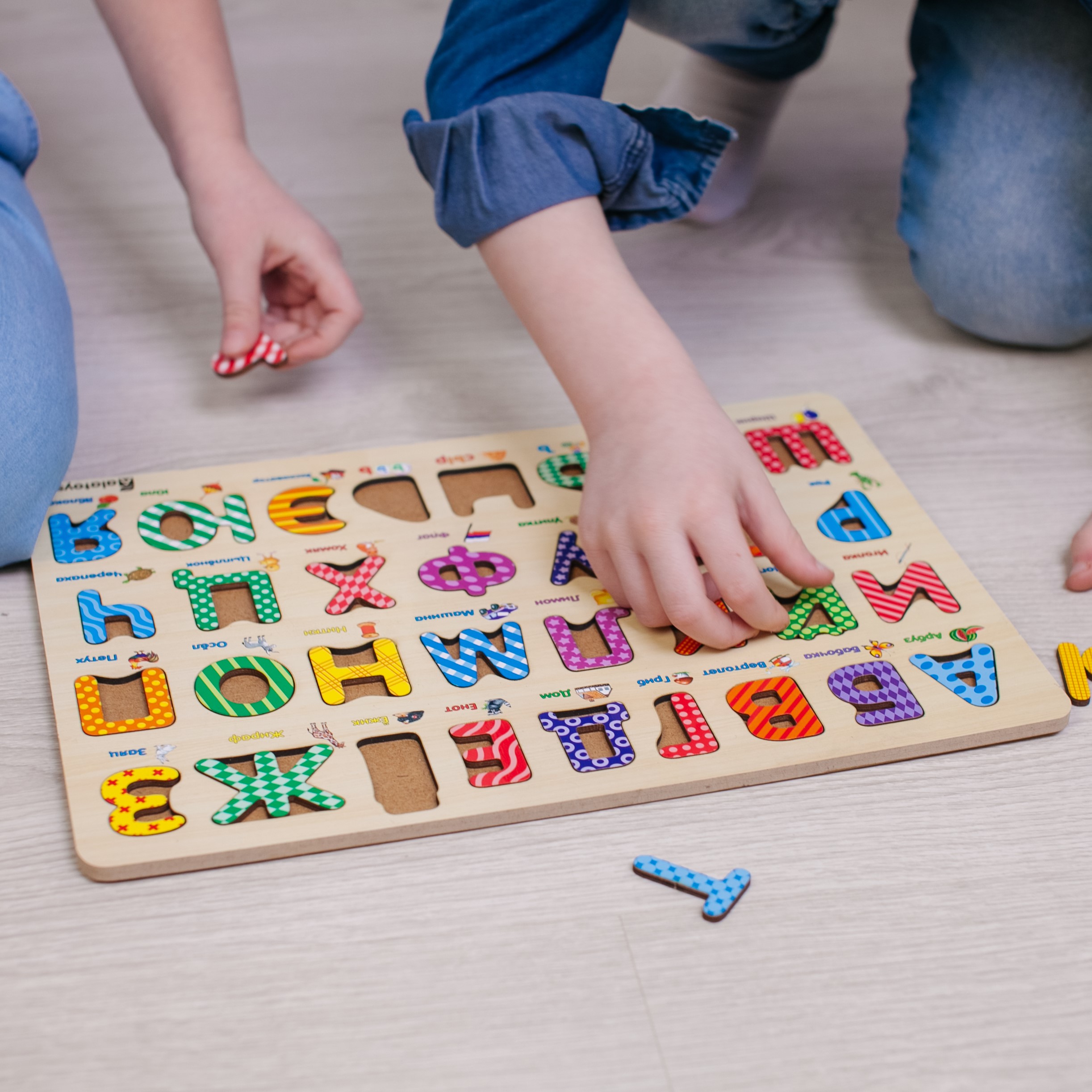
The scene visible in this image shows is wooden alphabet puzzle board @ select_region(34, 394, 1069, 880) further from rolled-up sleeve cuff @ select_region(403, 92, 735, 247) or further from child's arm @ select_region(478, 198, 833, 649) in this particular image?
rolled-up sleeve cuff @ select_region(403, 92, 735, 247)

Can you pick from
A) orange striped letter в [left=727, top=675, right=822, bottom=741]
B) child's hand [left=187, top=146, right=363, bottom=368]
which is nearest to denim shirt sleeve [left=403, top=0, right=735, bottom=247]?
child's hand [left=187, top=146, right=363, bottom=368]

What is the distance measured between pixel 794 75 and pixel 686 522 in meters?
0.68

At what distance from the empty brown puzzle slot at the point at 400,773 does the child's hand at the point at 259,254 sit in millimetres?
365

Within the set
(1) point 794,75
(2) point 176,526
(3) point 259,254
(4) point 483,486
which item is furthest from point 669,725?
(1) point 794,75

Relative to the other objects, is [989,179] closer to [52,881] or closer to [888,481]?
[888,481]

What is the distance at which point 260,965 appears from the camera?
54 cm

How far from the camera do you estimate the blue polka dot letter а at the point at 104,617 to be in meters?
0.68

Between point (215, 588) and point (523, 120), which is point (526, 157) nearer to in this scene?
point (523, 120)

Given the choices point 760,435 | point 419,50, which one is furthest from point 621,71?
point 760,435

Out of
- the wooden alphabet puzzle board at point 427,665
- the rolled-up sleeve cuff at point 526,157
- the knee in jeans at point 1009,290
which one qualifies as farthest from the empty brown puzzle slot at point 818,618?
the knee in jeans at point 1009,290

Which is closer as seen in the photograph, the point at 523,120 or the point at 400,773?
the point at 400,773

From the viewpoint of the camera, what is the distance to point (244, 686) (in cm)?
66

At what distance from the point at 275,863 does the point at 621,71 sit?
121cm

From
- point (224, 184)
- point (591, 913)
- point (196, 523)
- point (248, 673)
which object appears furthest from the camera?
point (224, 184)
